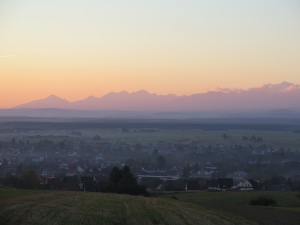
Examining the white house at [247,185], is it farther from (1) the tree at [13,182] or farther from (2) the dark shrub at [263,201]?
(1) the tree at [13,182]

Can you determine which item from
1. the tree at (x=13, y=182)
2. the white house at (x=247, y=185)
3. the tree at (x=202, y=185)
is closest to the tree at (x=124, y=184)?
the tree at (x=13, y=182)

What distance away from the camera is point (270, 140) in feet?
453

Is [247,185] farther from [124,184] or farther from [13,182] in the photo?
[13,182]

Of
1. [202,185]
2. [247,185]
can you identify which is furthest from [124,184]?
[202,185]

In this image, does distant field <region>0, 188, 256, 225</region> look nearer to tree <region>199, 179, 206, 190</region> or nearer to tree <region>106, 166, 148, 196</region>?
tree <region>106, 166, 148, 196</region>

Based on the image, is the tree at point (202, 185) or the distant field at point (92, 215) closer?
the distant field at point (92, 215)

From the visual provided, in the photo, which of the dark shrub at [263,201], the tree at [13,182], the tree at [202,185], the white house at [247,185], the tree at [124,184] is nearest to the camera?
the dark shrub at [263,201]

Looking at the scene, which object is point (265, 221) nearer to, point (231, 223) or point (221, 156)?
point (231, 223)

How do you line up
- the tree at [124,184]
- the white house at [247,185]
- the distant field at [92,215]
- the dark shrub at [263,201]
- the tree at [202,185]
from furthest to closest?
1. the tree at [202,185]
2. the white house at [247,185]
3. the tree at [124,184]
4. the dark shrub at [263,201]
5. the distant field at [92,215]

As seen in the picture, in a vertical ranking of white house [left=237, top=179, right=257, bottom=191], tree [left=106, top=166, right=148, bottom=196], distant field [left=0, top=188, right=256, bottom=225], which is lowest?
white house [left=237, top=179, right=257, bottom=191]

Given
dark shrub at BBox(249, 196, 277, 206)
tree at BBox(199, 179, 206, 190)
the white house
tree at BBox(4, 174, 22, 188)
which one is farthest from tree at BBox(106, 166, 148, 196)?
tree at BBox(199, 179, 206, 190)

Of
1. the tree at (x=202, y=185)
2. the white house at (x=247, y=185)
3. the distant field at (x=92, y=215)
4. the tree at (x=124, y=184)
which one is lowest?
the tree at (x=202, y=185)

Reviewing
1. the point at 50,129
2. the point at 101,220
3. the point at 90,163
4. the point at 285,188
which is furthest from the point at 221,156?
the point at 101,220

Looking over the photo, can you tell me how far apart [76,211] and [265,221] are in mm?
6661
